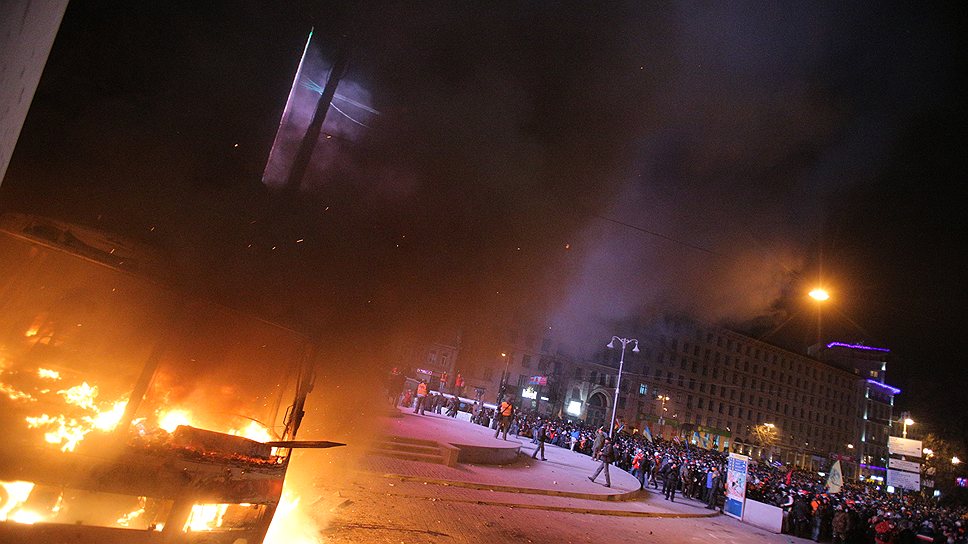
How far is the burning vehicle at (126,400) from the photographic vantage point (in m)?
4.00

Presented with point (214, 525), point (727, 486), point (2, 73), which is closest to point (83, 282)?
point (214, 525)

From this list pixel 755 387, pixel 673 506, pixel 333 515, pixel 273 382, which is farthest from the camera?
pixel 755 387

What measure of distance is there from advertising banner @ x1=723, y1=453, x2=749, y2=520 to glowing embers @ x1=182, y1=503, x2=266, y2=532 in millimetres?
15612

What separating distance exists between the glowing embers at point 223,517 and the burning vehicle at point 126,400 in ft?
0.05

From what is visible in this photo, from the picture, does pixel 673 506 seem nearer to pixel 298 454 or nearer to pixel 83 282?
pixel 298 454

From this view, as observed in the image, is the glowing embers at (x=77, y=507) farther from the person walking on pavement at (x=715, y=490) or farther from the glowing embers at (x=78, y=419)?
the person walking on pavement at (x=715, y=490)

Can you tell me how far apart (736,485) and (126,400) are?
1740cm

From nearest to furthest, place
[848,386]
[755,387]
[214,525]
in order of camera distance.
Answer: [214,525] → [755,387] → [848,386]

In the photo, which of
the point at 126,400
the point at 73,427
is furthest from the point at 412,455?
the point at 73,427

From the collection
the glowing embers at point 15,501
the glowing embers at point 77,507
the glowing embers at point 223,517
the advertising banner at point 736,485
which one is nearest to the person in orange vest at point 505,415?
the advertising banner at point 736,485

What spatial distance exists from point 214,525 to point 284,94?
7246 mm

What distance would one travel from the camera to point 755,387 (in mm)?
71438

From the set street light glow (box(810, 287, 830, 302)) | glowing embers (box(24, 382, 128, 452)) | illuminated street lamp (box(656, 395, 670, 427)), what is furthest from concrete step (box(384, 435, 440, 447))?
illuminated street lamp (box(656, 395, 670, 427))

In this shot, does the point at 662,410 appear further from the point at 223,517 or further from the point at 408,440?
the point at 223,517
